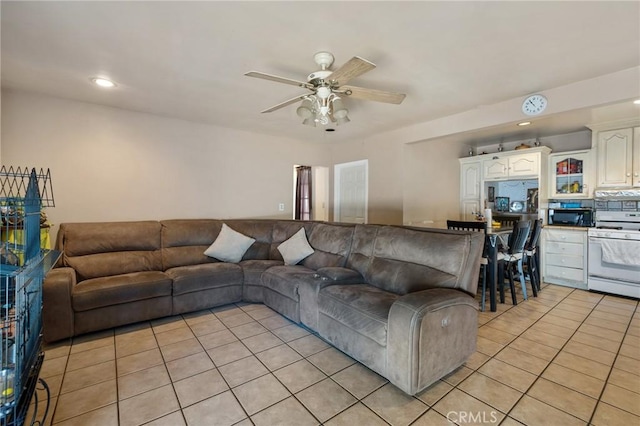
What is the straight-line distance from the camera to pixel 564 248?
423 centimetres

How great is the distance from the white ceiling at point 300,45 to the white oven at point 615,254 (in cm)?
238

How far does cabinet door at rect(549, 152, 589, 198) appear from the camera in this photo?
427 centimetres

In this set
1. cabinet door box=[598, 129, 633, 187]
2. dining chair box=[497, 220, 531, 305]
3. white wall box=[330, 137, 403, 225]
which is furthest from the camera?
white wall box=[330, 137, 403, 225]

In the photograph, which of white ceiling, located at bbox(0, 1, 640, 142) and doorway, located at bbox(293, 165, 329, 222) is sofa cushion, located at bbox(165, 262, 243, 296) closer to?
white ceiling, located at bbox(0, 1, 640, 142)

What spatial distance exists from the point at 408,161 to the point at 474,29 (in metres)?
2.69

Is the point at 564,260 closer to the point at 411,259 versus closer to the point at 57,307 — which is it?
the point at 411,259

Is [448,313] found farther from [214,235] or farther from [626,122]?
[626,122]

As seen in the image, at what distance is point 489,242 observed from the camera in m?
3.26

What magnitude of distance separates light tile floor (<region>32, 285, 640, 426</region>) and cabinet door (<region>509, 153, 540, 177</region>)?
249cm

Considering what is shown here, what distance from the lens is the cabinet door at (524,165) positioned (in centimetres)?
456

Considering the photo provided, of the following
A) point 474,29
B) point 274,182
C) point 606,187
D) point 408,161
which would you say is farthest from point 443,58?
point 606,187

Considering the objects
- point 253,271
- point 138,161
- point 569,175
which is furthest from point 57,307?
point 569,175

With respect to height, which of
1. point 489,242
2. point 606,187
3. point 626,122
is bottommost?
point 489,242
